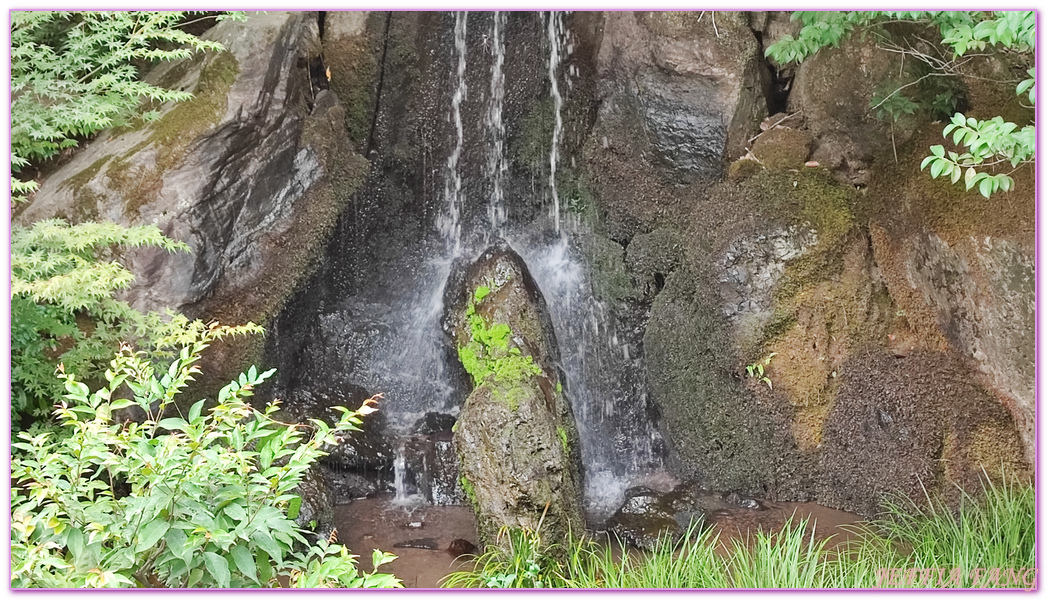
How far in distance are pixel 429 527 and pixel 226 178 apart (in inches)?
123

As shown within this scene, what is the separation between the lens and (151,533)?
2689 millimetres

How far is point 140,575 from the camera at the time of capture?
2.90 metres

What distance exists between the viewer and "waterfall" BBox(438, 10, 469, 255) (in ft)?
24.0

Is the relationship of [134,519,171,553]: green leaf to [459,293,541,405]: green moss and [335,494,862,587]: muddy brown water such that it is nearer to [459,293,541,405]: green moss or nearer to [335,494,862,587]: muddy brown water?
[335,494,862,587]: muddy brown water

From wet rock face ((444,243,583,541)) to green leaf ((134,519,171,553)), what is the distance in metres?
2.63

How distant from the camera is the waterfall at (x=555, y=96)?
7.22m

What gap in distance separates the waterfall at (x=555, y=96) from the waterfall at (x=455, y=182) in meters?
0.85

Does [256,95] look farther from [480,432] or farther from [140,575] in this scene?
[140,575]

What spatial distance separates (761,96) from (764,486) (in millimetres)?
3255

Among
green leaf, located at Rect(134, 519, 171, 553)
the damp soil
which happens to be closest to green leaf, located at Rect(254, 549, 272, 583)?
green leaf, located at Rect(134, 519, 171, 553)

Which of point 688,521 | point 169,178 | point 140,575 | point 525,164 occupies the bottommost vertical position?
point 688,521

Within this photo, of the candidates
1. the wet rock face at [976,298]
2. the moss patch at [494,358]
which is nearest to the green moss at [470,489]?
the moss patch at [494,358]

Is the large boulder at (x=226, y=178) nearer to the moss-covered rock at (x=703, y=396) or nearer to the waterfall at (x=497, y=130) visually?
the waterfall at (x=497, y=130)

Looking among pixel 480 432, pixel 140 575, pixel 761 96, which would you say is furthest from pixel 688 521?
pixel 140 575
